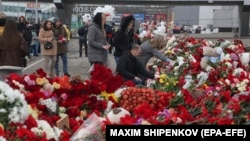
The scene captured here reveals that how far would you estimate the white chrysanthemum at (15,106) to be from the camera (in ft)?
13.1

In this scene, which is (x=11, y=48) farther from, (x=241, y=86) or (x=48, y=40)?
(x=48, y=40)

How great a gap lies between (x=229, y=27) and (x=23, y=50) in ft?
192

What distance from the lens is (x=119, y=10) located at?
242 feet

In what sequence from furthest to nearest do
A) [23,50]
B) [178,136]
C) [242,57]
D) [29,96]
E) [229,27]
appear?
[229,27] → [23,50] → [242,57] → [29,96] → [178,136]

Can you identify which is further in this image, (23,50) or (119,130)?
(23,50)

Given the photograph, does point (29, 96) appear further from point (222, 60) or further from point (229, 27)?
point (229, 27)

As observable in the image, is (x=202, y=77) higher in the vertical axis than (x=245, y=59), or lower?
lower

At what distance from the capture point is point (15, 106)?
13.3ft

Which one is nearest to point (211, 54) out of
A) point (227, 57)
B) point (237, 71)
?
point (227, 57)

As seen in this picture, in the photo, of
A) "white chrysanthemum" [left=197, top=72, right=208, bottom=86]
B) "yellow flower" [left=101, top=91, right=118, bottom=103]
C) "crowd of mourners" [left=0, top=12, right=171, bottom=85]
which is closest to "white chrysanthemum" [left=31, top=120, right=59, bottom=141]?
"yellow flower" [left=101, top=91, right=118, bottom=103]

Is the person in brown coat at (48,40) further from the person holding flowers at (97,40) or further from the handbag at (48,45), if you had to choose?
the person holding flowers at (97,40)

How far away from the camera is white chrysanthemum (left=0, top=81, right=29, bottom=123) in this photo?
13.1ft

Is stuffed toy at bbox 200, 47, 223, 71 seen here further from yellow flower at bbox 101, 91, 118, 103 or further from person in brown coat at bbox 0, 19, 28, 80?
yellow flower at bbox 101, 91, 118, 103

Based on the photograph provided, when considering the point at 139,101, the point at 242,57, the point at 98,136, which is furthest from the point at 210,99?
the point at 242,57
